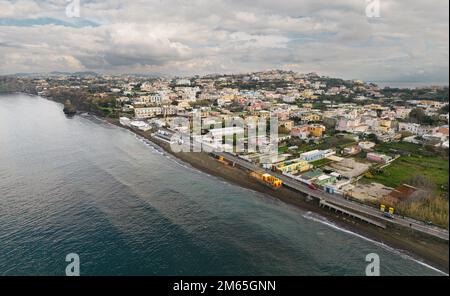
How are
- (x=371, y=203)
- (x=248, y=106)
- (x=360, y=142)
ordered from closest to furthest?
(x=371, y=203) → (x=360, y=142) → (x=248, y=106)

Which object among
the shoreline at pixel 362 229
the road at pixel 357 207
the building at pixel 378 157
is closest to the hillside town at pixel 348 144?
the building at pixel 378 157

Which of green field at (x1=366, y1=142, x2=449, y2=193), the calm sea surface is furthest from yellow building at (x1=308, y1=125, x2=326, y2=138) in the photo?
the calm sea surface

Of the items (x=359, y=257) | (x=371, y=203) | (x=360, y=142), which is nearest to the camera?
(x=359, y=257)

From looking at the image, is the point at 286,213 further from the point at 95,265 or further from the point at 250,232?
the point at 95,265

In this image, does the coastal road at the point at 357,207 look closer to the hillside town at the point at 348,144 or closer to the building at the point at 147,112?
the hillside town at the point at 348,144

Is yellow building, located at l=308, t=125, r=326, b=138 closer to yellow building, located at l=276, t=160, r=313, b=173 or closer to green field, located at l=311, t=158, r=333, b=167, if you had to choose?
green field, located at l=311, t=158, r=333, b=167
